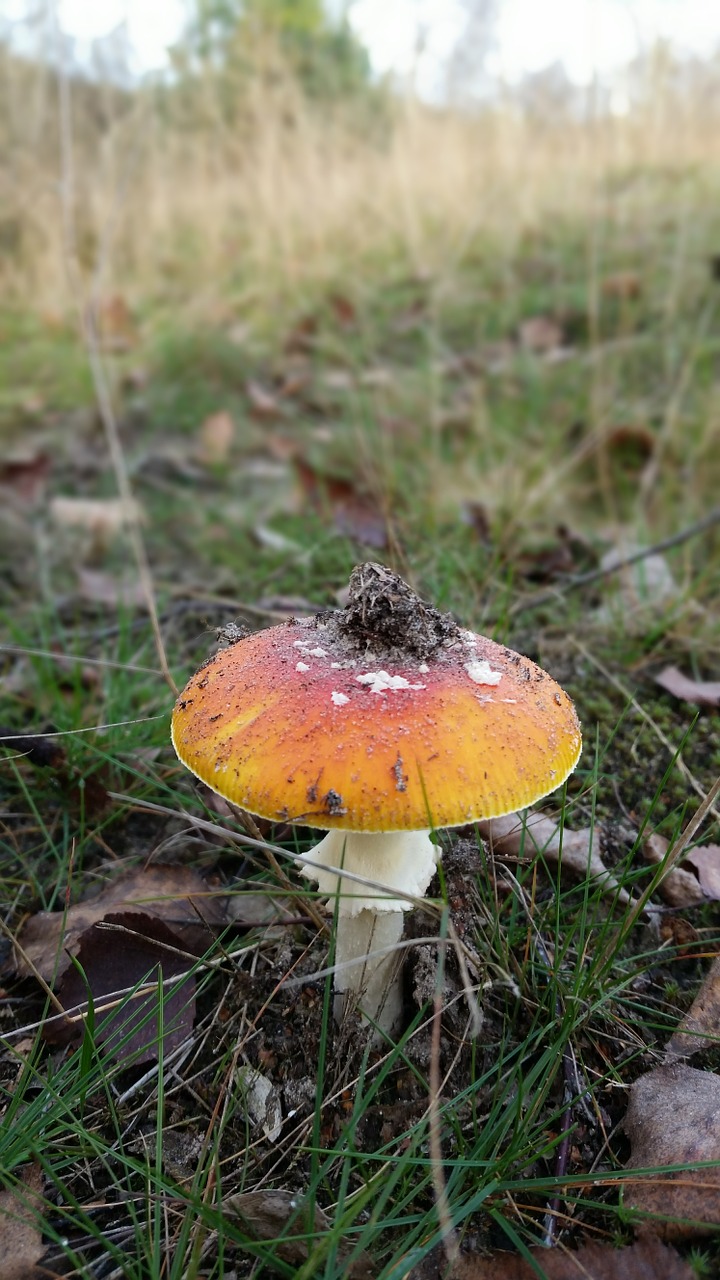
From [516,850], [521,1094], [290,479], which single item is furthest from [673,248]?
→ [521,1094]

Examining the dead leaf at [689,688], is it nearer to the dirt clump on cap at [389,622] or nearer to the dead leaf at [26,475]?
the dirt clump on cap at [389,622]

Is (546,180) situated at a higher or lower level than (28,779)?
higher

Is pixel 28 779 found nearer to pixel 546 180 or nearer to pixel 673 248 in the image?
pixel 673 248

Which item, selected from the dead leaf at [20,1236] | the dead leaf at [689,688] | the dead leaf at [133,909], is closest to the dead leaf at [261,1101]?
the dead leaf at [133,909]

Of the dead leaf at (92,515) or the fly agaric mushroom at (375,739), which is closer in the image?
the fly agaric mushroom at (375,739)

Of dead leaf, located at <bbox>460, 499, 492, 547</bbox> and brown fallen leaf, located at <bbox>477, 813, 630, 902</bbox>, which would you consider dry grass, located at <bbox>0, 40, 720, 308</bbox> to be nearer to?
dead leaf, located at <bbox>460, 499, 492, 547</bbox>

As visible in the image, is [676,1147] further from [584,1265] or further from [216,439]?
[216,439]
